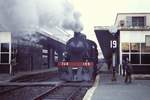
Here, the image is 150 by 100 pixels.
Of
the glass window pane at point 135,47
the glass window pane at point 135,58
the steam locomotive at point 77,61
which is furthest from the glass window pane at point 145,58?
the steam locomotive at point 77,61

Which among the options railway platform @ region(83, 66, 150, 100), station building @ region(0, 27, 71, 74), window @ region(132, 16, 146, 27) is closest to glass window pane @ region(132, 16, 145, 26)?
window @ region(132, 16, 146, 27)

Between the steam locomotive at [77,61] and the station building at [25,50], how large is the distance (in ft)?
7.56

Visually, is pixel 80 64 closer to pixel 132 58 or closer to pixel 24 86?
pixel 24 86

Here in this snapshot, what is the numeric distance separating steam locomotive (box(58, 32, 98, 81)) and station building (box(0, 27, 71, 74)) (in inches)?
90.7

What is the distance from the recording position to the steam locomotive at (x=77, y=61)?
2911cm

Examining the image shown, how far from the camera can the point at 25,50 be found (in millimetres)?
45594

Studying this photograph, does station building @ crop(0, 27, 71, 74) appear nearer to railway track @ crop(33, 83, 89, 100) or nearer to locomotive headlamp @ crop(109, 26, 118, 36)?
locomotive headlamp @ crop(109, 26, 118, 36)

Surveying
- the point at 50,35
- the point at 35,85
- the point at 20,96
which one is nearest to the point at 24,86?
the point at 35,85

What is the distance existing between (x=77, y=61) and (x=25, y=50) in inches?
677

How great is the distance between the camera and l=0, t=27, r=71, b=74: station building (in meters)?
38.1

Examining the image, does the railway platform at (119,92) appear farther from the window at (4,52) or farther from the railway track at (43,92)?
the window at (4,52)

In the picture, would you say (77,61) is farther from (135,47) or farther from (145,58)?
(145,58)

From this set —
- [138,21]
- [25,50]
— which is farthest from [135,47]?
[25,50]

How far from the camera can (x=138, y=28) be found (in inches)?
1383
